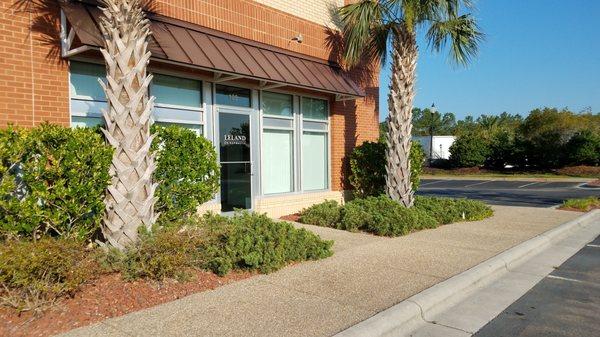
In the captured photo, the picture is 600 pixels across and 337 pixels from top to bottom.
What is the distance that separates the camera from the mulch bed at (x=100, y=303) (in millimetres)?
4133

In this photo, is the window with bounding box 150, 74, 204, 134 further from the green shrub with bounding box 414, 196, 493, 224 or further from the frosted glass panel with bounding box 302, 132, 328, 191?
the green shrub with bounding box 414, 196, 493, 224

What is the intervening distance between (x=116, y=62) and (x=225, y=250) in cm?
283

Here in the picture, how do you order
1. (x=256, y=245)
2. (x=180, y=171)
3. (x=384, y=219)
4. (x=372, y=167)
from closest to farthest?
(x=256, y=245) → (x=180, y=171) → (x=384, y=219) → (x=372, y=167)

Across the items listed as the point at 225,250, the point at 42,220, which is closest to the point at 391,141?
the point at 225,250

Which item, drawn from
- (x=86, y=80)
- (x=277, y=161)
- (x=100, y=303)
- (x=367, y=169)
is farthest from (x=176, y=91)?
(x=367, y=169)

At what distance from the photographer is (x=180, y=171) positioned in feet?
24.8

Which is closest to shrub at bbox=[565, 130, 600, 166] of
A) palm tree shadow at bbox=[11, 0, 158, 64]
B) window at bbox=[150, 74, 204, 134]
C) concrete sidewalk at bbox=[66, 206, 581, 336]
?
concrete sidewalk at bbox=[66, 206, 581, 336]

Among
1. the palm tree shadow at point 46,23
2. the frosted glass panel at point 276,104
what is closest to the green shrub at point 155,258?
the palm tree shadow at point 46,23

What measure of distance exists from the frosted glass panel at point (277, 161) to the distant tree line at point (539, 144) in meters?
26.8

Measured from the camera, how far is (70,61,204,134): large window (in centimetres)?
762

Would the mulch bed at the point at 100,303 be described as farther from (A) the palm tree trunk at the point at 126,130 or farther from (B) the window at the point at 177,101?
(B) the window at the point at 177,101

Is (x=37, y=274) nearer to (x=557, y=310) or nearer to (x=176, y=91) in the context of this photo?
(x=176, y=91)

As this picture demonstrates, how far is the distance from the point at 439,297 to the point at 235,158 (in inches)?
242

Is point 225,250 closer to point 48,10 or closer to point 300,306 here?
point 300,306
